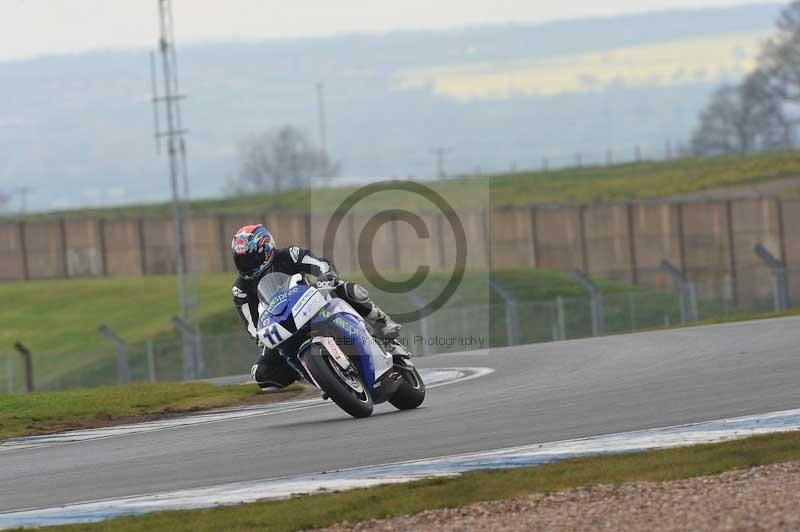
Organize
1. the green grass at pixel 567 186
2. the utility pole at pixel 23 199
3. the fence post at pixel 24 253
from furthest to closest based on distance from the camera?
the utility pole at pixel 23 199, the fence post at pixel 24 253, the green grass at pixel 567 186

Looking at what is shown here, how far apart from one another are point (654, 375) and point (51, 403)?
25.7 ft

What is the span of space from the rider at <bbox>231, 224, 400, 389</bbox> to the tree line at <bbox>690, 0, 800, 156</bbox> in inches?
3275

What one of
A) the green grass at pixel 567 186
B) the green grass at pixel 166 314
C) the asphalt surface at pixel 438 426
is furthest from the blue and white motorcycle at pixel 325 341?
the green grass at pixel 567 186

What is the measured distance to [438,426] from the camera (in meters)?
13.2

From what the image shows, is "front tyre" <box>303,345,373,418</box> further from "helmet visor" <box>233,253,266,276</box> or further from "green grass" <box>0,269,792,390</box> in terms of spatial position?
"green grass" <box>0,269,792,390</box>

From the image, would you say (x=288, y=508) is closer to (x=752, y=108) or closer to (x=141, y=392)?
(x=141, y=392)

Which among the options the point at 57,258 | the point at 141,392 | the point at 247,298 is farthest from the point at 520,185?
the point at 247,298

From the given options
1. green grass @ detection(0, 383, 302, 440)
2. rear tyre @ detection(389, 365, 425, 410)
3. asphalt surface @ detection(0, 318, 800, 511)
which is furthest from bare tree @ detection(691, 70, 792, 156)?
rear tyre @ detection(389, 365, 425, 410)

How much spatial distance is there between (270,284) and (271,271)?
0.91 ft

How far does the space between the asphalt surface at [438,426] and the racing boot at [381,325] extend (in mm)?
813

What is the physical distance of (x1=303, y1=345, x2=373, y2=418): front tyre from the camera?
13.4 metres

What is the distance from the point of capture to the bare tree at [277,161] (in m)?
164

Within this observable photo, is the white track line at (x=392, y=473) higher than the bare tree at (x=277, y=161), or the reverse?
the bare tree at (x=277, y=161)

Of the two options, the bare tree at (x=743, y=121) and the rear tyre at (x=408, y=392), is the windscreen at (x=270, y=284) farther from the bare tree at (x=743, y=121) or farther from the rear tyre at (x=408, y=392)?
the bare tree at (x=743, y=121)
